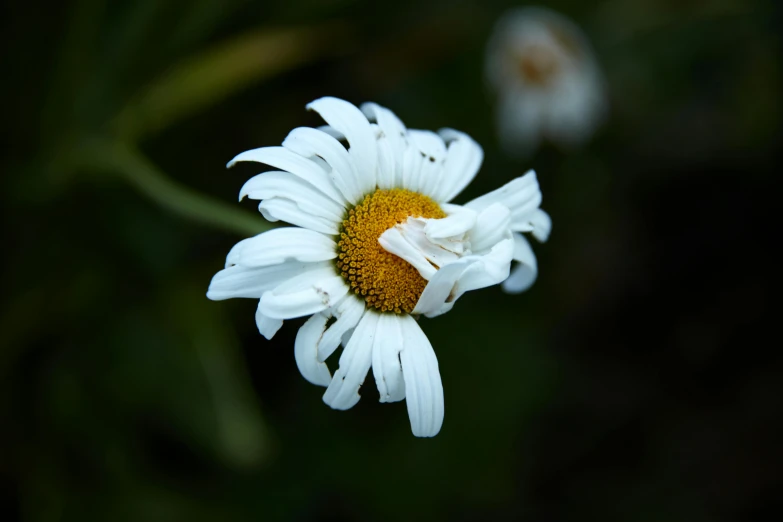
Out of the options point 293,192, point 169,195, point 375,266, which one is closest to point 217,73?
point 169,195

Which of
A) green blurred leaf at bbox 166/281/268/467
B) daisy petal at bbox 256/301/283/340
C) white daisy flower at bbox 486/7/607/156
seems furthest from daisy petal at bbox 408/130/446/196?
white daisy flower at bbox 486/7/607/156

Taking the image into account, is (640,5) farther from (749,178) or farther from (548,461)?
(548,461)

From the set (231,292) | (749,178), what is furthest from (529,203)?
(749,178)

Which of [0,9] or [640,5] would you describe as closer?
[0,9]

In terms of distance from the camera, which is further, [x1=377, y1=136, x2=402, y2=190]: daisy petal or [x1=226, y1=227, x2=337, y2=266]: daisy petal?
[x1=377, y1=136, x2=402, y2=190]: daisy petal

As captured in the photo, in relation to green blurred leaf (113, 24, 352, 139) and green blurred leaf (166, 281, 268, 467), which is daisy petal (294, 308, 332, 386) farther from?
green blurred leaf (113, 24, 352, 139)

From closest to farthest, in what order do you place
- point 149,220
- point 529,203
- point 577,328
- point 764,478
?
point 529,203 → point 149,220 → point 764,478 → point 577,328
